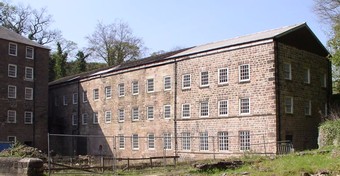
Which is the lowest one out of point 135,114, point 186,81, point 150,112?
point 135,114

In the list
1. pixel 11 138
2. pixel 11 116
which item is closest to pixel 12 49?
pixel 11 116

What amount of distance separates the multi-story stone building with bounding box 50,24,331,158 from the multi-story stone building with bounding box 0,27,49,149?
1034 centimetres

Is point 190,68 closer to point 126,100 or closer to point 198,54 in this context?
point 198,54

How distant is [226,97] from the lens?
36.0 meters

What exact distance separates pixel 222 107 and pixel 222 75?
8.62 ft

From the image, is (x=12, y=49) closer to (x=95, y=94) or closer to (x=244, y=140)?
(x=95, y=94)

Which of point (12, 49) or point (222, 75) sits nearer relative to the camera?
point (222, 75)

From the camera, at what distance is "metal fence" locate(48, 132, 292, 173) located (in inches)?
1250

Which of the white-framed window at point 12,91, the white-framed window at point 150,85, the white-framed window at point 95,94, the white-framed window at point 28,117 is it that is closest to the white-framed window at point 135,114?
the white-framed window at point 150,85

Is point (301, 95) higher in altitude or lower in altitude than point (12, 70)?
lower

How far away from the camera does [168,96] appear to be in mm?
41062

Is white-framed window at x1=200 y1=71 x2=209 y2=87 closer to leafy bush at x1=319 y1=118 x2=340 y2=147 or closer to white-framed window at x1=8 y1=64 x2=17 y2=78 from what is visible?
leafy bush at x1=319 y1=118 x2=340 y2=147

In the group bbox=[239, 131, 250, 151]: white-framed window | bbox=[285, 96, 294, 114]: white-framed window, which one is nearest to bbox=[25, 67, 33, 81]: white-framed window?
bbox=[239, 131, 250, 151]: white-framed window

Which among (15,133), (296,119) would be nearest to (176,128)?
(296,119)
